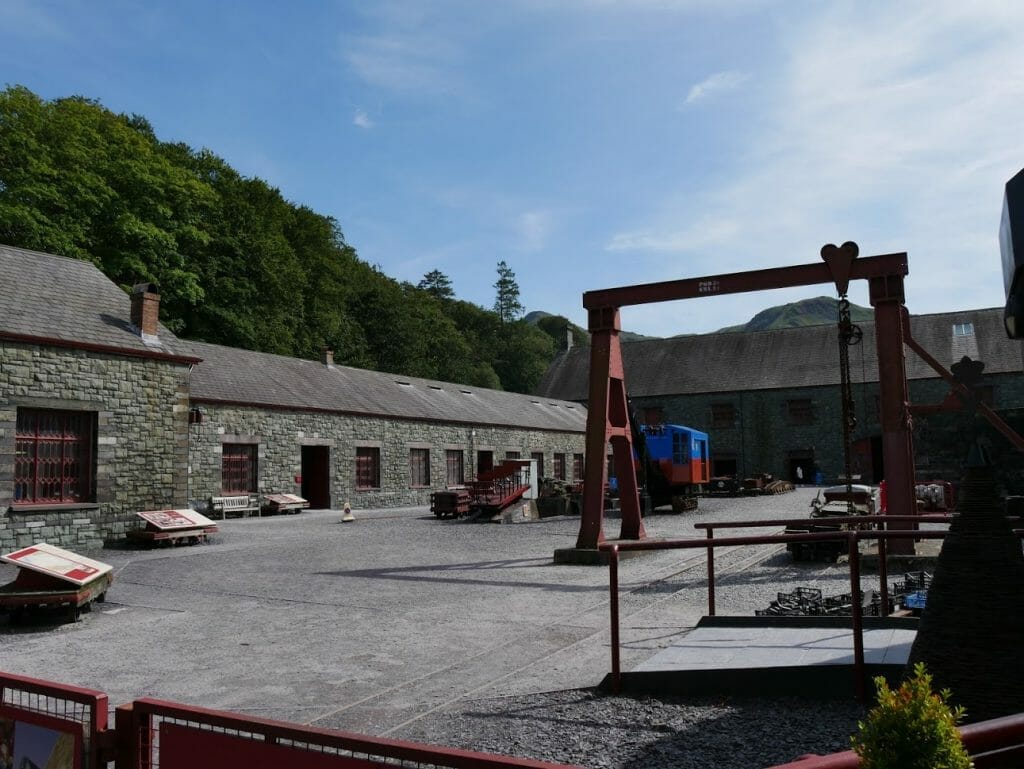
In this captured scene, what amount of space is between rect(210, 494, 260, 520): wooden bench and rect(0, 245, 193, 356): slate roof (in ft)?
17.2

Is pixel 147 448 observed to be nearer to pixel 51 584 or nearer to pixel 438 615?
pixel 51 584

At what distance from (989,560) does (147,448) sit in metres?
16.4

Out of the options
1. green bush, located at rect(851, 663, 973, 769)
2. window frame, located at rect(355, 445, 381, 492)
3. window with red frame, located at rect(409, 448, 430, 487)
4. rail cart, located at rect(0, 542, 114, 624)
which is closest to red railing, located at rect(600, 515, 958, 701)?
green bush, located at rect(851, 663, 973, 769)

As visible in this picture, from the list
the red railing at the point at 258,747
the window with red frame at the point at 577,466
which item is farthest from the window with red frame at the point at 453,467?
the red railing at the point at 258,747

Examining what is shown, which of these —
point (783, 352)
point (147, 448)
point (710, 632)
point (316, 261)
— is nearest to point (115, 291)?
point (147, 448)

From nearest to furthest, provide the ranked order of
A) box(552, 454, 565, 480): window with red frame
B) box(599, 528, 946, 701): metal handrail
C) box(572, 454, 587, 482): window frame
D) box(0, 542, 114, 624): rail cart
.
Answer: box(599, 528, 946, 701): metal handrail < box(0, 542, 114, 624): rail cart < box(552, 454, 565, 480): window with red frame < box(572, 454, 587, 482): window frame

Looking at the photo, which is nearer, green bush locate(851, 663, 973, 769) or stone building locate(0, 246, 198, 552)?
green bush locate(851, 663, 973, 769)

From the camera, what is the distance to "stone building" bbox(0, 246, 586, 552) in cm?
1478

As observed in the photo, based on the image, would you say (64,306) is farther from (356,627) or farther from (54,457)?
(356,627)

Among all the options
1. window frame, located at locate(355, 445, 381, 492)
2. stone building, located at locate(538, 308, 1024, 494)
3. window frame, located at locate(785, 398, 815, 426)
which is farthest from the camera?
window frame, located at locate(785, 398, 815, 426)

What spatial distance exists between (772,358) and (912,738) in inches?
1730

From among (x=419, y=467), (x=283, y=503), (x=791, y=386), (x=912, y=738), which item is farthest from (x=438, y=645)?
(x=791, y=386)

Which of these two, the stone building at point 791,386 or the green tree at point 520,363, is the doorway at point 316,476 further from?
the green tree at point 520,363

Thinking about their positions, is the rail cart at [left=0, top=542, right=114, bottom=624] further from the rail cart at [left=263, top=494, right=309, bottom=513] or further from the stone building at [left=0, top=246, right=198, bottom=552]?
the rail cart at [left=263, top=494, right=309, bottom=513]
